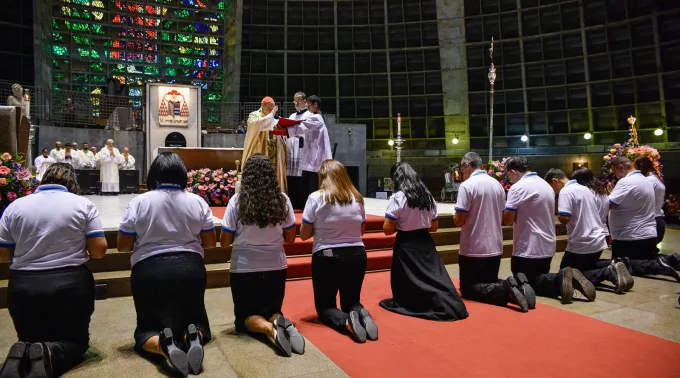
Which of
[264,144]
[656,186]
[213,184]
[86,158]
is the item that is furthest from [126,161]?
[656,186]

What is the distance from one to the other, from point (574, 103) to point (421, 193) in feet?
50.9

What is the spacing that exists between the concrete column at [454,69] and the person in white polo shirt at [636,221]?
41.7ft

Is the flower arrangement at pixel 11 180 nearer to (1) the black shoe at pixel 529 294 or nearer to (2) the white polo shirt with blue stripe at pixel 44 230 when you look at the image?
(2) the white polo shirt with blue stripe at pixel 44 230

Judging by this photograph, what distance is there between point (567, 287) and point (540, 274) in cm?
39

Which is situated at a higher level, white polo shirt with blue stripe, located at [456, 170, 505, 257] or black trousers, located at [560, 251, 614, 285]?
white polo shirt with blue stripe, located at [456, 170, 505, 257]

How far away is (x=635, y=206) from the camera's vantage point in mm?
5574

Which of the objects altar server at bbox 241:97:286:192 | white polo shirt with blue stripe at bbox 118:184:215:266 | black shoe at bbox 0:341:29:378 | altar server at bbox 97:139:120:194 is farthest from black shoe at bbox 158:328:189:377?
altar server at bbox 97:139:120:194

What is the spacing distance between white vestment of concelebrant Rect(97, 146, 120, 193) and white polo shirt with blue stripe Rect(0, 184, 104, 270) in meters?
11.5

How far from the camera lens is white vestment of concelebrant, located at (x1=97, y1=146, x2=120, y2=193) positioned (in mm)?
13164

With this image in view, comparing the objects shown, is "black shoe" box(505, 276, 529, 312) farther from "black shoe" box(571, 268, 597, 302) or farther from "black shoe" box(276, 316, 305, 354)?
"black shoe" box(276, 316, 305, 354)

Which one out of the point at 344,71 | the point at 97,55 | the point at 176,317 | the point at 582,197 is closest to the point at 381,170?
the point at 344,71

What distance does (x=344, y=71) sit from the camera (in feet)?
62.7

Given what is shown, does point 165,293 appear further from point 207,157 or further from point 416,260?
point 207,157

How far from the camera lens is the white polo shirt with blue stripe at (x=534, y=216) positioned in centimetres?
458
